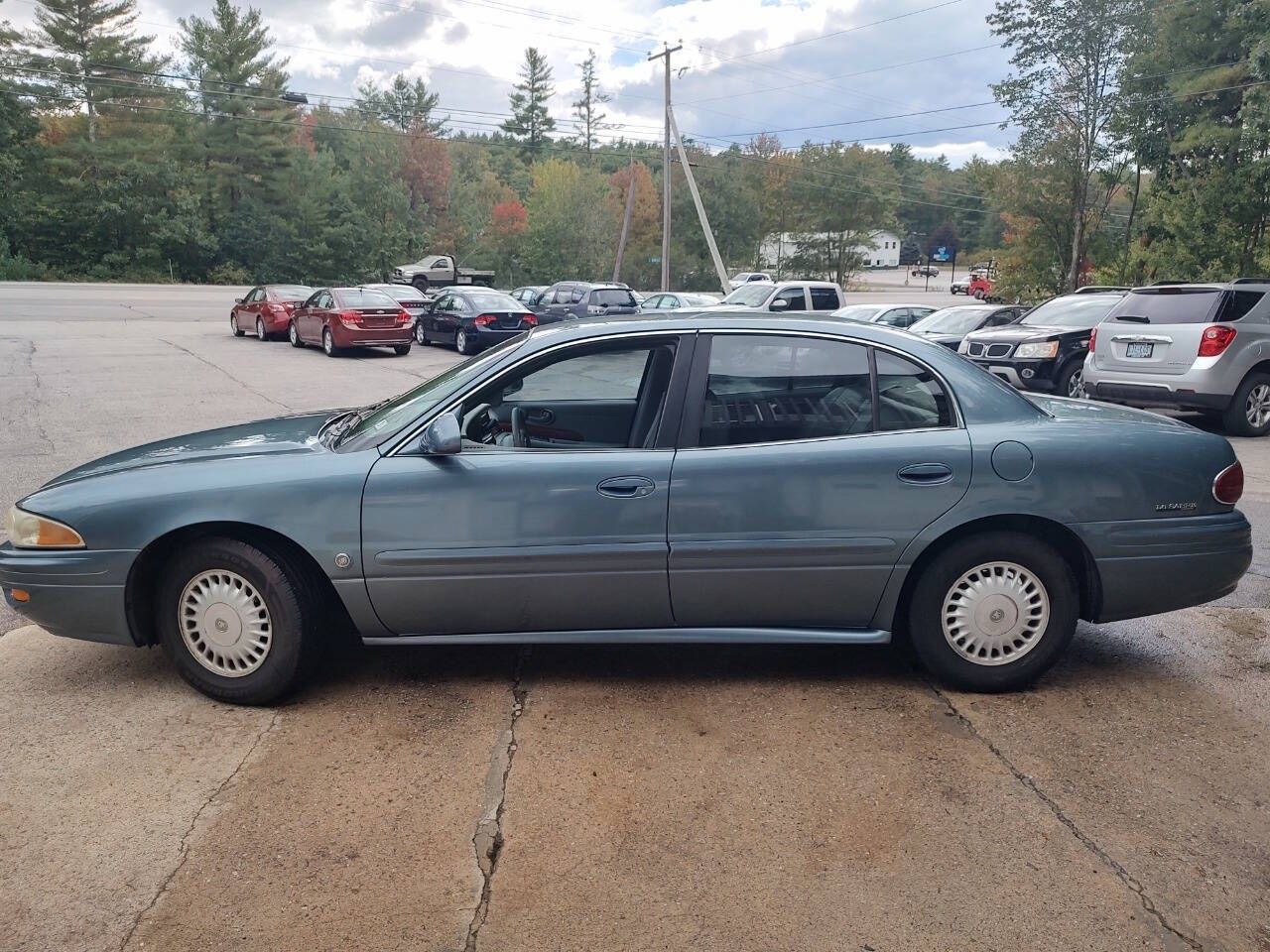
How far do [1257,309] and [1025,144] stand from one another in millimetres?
23667

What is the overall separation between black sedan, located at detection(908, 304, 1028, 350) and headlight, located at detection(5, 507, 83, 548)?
14.9 metres

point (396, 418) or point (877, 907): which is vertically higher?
point (396, 418)

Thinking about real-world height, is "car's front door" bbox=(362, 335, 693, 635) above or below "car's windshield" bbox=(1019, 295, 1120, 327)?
below

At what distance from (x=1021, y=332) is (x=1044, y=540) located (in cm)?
1089

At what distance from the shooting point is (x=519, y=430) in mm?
4129

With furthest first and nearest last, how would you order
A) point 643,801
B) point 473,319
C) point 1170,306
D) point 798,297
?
point 473,319 < point 798,297 < point 1170,306 < point 643,801

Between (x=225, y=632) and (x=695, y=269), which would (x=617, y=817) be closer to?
(x=225, y=632)

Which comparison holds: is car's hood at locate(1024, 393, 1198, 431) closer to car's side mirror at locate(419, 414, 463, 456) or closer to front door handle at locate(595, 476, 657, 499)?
front door handle at locate(595, 476, 657, 499)

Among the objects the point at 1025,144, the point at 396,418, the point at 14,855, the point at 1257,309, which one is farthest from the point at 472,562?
the point at 1025,144

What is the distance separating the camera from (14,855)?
2.93m

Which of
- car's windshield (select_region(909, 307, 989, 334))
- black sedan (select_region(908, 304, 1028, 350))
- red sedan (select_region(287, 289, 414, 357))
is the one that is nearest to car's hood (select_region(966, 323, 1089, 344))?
black sedan (select_region(908, 304, 1028, 350))

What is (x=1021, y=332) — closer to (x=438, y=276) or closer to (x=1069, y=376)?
(x=1069, y=376)

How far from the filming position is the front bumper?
3828 millimetres

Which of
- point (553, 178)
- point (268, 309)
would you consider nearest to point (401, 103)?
point (553, 178)
